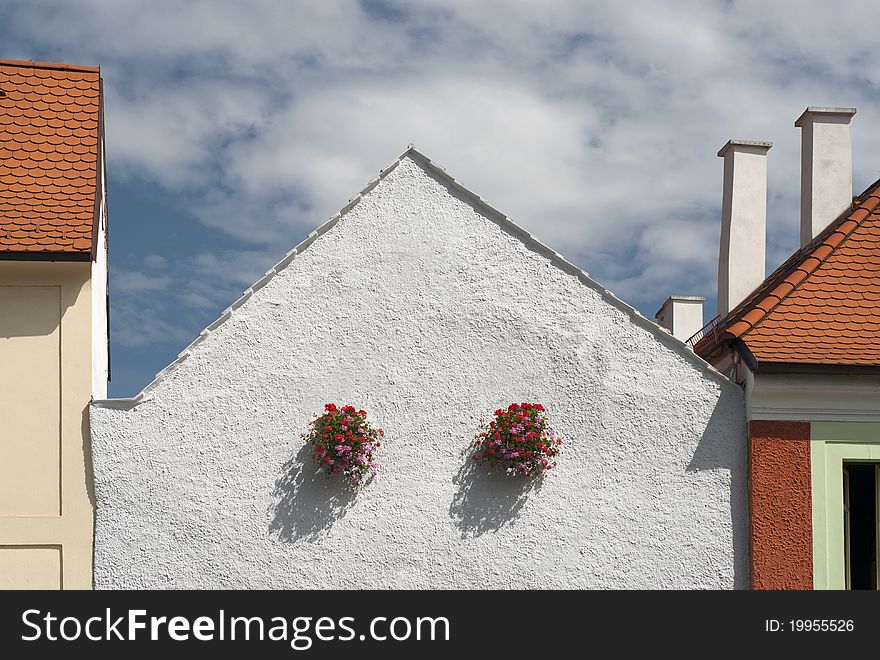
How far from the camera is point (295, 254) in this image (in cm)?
1342

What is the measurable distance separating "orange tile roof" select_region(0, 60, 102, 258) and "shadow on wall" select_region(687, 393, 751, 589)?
6.54 m

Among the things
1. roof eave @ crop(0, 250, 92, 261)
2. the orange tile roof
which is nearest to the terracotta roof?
roof eave @ crop(0, 250, 92, 261)

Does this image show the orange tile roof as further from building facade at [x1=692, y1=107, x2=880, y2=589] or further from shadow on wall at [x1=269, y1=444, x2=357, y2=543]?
building facade at [x1=692, y1=107, x2=880, y2=589]

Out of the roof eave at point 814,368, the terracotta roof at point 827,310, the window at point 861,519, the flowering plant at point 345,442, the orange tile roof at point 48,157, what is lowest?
the window at point 861,519

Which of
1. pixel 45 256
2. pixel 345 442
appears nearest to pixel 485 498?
pixel 345 442

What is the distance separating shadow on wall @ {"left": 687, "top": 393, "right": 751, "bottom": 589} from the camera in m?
13.4

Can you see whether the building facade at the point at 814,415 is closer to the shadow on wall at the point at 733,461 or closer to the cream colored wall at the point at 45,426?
the shadow on wall at the point at 733,461

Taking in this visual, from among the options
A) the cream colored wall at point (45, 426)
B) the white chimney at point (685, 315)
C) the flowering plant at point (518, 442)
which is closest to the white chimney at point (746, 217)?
the white chimney at point (685, 315)

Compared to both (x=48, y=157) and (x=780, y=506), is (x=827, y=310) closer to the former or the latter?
(x=780, y=506)

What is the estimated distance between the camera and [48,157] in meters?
14.0

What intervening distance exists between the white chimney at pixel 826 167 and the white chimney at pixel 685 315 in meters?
3.91

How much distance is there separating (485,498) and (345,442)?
1.56m

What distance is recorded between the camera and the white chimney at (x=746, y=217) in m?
17.0

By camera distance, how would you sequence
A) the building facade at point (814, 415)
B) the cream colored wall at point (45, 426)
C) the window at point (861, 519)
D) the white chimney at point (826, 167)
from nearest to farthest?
1. the cream colored wall at point (45, 426)
2. the building facade at point (814, 415)
3. the window at point (861, 519)
4. the white chimney at point (826, 167)
